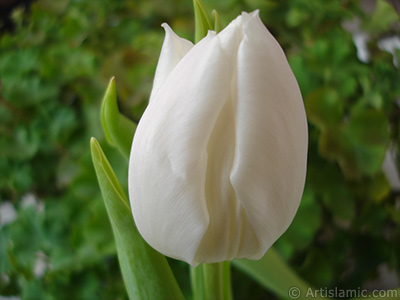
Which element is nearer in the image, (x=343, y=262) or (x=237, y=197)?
(x=237, y=197)

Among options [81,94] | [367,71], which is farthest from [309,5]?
[81,94]

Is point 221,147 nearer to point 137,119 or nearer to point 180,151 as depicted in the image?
point 180,151

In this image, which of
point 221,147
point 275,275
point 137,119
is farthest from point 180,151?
point 137,119

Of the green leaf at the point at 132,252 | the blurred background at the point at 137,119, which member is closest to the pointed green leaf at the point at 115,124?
the green leaf at the point at 132,252

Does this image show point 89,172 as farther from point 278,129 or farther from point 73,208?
point 278,129

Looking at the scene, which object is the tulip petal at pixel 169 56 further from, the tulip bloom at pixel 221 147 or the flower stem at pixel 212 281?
the flower stem at pixel 212 281
